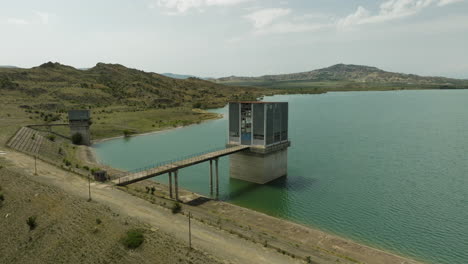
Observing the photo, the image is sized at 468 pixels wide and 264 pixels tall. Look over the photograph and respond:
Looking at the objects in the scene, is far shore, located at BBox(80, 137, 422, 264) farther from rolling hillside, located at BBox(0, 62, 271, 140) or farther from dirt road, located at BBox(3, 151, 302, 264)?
rolling hillside, located at BBox(0, 62, 271, 140)

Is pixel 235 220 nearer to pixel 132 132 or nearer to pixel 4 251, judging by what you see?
pixel 4 251

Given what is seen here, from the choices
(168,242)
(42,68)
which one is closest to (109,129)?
(168,242)

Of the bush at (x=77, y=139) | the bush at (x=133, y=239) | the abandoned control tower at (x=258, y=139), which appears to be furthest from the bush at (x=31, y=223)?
the bush at (x=77, y=139)

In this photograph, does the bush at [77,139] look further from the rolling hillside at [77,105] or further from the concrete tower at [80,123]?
the rolling hillside at [77,105]

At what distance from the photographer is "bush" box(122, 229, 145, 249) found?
90.6 feet

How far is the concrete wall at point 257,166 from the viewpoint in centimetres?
5625

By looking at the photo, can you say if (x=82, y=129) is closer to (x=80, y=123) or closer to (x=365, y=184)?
(x=80, y=123)

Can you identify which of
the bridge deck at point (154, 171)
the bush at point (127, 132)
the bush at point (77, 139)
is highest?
the bridge deck at point (154, 171)

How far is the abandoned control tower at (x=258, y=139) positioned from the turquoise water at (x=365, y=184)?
248cm

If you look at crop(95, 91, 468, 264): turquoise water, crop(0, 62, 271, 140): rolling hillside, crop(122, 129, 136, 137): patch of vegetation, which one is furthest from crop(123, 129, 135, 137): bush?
crop(95, 91, 468, 264): turquoise water

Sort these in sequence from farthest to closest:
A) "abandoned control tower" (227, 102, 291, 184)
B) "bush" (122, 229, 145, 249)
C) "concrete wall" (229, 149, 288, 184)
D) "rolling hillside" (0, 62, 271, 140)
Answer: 1. "rolling hillside" (0, 62, 271, 140)
2. "concrete wall" (229, 149, 288, 184)
3. "abandoned control tower" (227, 102, 291, 184)
4. "bush" (122, 229, 145, 249)

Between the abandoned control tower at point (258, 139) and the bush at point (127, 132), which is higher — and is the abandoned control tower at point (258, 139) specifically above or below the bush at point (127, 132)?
above

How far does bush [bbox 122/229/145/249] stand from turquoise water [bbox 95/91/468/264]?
857 inches

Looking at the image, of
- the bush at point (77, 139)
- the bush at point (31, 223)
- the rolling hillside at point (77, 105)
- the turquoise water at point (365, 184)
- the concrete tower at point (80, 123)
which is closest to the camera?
the bush at point (31, 223)
